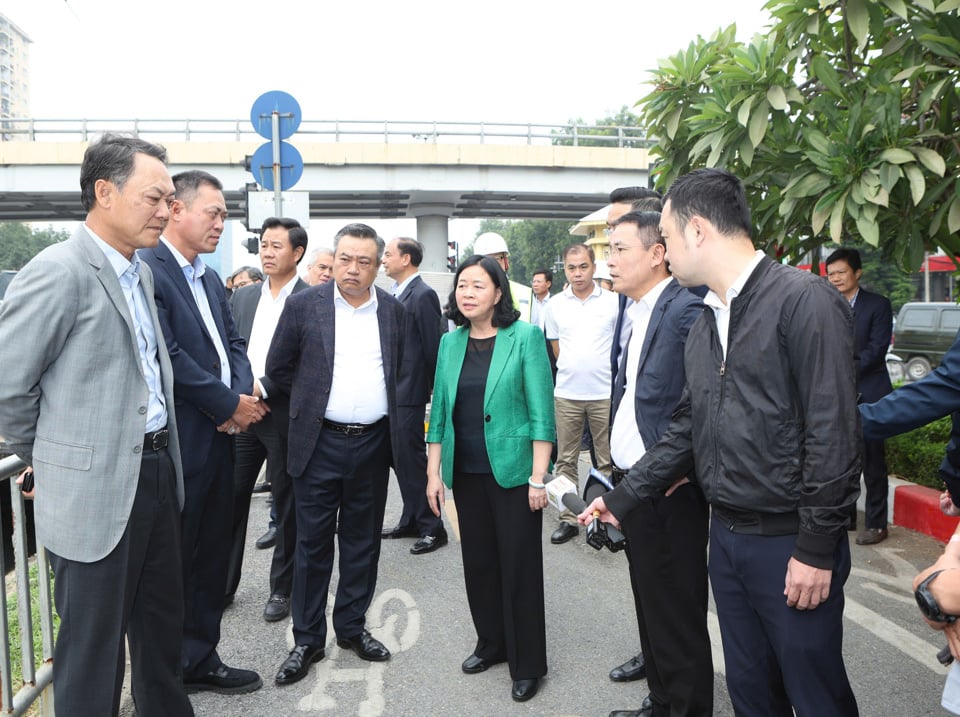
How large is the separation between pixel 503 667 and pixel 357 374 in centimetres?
169

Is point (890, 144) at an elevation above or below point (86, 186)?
above

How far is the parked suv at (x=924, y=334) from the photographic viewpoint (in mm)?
21141

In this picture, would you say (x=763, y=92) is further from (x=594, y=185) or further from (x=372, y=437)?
(x=594, y=185)

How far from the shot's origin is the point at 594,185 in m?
29.5

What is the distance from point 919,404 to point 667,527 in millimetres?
1039

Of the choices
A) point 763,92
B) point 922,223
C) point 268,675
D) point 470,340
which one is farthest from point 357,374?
point 922,223

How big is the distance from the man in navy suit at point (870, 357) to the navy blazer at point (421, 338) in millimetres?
3063

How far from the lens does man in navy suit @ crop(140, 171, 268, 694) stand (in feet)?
11.8

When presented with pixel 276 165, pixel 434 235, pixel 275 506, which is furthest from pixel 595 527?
pixel 434 235

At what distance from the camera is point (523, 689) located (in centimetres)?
365

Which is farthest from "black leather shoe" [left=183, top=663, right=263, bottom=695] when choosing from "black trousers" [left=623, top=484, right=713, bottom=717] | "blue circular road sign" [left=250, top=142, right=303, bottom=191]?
"blue circular road sign" [left=250, top=142, right=303, bottom=191]

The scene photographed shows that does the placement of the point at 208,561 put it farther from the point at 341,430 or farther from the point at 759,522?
the point at 759,522

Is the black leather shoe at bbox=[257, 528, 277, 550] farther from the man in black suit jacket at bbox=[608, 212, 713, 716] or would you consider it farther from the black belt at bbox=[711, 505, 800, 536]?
the black belt at bbox=[711, 505, 800, 536]

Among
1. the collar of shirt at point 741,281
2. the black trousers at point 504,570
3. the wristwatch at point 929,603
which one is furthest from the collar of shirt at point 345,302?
the wristwatch at point 929,603
